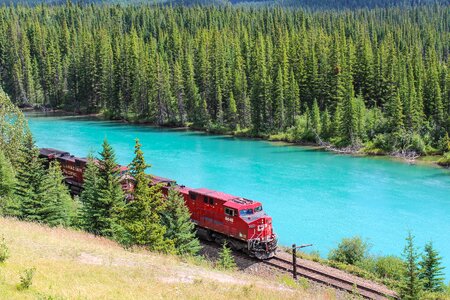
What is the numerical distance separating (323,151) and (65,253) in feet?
211

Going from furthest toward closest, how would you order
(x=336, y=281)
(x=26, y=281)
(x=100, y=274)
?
1. (x=336, y=281)
2. (x=100, y=274)
3. (x=26, y=281)

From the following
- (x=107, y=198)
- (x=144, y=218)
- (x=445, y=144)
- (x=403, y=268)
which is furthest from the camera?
(x=445, y=144)

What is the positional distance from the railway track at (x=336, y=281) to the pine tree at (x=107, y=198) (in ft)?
36.2

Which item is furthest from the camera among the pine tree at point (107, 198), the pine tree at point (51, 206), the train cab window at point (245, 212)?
the train cab window at point (245, 212)

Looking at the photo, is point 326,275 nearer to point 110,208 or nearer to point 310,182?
point 110,208

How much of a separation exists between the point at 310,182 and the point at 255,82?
40.8m

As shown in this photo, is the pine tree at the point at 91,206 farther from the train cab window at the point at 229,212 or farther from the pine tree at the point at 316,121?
the pine tree at the point at 316,121

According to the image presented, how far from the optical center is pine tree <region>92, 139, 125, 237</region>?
33094mm

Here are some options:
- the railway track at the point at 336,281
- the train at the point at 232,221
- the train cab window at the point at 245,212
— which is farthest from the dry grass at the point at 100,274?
the train cab window at the point at 245,212

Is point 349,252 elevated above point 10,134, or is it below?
below

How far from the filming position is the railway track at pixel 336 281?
96.4 feet

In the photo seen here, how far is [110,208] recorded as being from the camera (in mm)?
33625

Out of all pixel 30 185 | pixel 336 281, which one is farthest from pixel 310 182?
pixel 30 185

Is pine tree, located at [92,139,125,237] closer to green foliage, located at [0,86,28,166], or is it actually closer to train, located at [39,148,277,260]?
train, located at [39,148,277,260]
